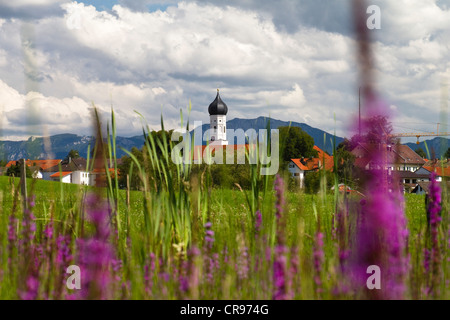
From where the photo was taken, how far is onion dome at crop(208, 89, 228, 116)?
11905cm

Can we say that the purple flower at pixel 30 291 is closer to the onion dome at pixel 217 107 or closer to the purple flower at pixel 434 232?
the purple flower at pixel 434 232

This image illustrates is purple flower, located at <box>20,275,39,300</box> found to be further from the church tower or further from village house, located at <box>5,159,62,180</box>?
the church tower

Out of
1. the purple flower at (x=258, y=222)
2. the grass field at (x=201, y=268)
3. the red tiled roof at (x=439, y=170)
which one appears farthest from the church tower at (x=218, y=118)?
the grass field at (x=201, y=268)

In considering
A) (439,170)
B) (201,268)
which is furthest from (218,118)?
(201,268)

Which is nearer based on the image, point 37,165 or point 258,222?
point 37,165

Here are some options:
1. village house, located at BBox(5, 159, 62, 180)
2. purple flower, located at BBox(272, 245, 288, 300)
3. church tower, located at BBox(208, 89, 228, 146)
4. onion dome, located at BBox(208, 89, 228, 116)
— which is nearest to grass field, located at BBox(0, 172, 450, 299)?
purple flower, located at BBox(272, 245, 288, 300)

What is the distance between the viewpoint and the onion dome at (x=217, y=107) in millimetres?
119050

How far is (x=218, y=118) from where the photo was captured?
125 meters

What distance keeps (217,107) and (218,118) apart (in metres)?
5.50

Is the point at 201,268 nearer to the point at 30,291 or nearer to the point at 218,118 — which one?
the point at 30,291
